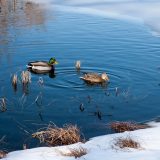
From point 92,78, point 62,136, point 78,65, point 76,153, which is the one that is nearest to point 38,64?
point 78,65

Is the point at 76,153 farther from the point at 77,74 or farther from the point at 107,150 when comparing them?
the point at 77,74

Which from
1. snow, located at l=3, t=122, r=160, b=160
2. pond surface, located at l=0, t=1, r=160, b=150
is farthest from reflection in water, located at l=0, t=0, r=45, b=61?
snow, located at l=3, t=122, r=160, b=160

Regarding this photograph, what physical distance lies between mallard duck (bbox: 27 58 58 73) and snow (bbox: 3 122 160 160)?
5.64m

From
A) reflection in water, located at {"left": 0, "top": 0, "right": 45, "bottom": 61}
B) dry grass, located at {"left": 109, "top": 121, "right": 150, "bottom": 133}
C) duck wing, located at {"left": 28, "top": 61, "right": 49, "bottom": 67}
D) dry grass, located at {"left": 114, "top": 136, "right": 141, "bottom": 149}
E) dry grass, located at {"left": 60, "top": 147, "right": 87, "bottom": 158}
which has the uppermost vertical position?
reflection in water, located at {"left": 0, "top": 0, "right": 45, "bottom": 61}

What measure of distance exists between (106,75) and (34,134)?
4296 millimetres

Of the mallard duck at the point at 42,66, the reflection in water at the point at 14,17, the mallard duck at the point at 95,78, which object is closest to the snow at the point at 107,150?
the mallard duck at the point at 95,78

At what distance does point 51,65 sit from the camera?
14688 mm

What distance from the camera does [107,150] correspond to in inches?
329

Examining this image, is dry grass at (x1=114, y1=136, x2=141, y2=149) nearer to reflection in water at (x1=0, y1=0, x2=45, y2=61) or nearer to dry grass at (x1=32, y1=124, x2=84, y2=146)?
dry grass at (x1=32, y1=124, x2=84, y2=146)

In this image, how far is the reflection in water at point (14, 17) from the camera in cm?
1950

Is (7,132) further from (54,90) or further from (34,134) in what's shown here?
(54,90)

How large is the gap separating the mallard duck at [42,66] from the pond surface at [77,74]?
0.23 metres

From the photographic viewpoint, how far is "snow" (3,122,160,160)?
26.2 feet

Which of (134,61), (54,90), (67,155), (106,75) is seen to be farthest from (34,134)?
(134,61)
